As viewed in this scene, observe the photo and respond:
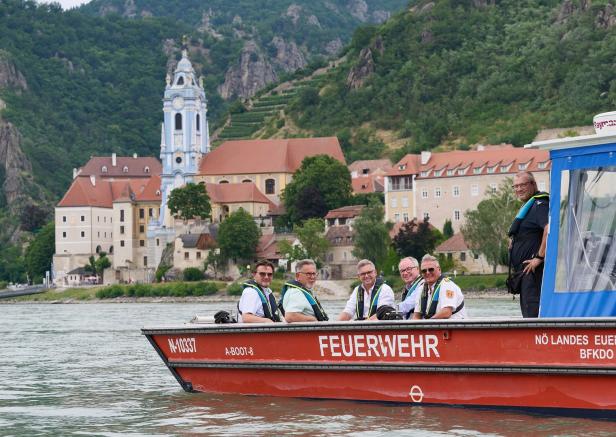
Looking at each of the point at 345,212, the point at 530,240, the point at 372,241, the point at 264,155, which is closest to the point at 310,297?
the point at 530,240

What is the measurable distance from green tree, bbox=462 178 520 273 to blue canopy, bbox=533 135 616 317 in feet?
233

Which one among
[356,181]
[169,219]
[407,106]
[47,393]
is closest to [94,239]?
[169,219]

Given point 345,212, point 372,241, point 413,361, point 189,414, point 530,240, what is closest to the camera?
point 530,240

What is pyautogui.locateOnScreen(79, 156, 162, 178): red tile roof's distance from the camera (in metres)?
168

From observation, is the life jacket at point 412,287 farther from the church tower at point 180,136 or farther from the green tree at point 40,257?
the green tree at point 40,257

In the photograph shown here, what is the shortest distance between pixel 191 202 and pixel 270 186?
13.1m

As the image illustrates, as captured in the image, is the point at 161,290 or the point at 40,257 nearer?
the point at 161,290

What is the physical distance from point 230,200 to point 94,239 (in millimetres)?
14860

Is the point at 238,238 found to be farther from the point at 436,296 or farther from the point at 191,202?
the point at 436,296

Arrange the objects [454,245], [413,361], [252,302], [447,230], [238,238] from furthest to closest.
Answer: [238,238] < [447,230] < [454,245] < [252,302] < [413,361]

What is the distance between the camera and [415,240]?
10069 cm

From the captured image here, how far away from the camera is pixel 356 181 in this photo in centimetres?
13488

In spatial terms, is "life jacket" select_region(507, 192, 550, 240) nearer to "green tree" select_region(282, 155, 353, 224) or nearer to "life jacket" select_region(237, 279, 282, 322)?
"life jacket" select_region(237, 279, 282, 322)

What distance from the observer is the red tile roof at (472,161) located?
106800 millimetres
